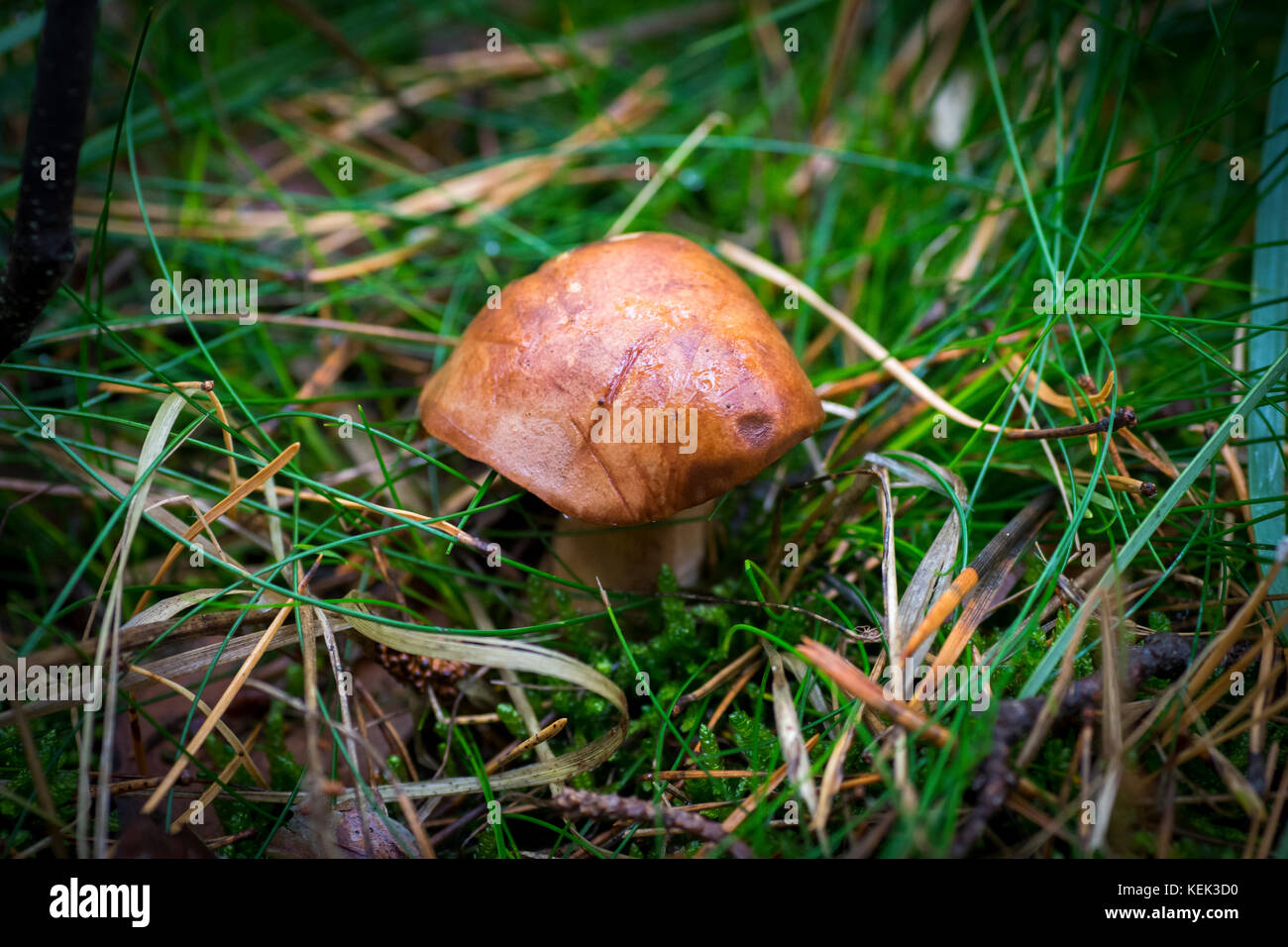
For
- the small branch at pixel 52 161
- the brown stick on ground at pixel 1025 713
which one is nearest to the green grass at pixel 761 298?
the brown stick on ground at pixel 1025 713

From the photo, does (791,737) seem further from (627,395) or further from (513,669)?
(627,395)

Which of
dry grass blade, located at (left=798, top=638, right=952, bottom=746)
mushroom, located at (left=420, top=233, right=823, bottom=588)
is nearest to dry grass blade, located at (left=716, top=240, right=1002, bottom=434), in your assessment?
mushroom, located at (left=420, top=233, right=823, bottom=588)

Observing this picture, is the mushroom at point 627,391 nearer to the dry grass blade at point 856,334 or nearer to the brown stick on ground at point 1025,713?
the dry grass blade at point 856,334

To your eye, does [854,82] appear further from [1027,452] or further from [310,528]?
[310,528]

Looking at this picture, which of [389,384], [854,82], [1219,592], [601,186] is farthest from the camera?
[854,82]

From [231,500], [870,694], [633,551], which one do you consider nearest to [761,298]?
[633,551]
